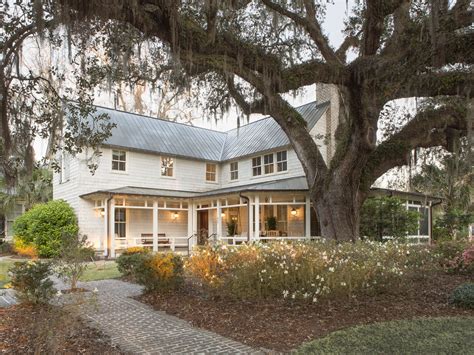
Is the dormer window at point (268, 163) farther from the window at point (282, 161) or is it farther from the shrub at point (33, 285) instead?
the shrub at point (33, 285)

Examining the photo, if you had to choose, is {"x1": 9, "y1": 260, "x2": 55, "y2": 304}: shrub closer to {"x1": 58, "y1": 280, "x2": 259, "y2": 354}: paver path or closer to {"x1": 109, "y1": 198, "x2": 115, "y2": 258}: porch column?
{"x1": 58, "y1": 280, "x2": 259, "y2": 354}: paver path

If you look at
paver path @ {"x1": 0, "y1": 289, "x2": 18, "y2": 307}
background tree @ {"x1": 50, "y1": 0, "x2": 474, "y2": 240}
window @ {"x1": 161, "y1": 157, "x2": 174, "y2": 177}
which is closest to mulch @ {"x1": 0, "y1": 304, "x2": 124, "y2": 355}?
paver path @ {"x1": 0, "y1": 289, "x2": 18, "y2": 307}

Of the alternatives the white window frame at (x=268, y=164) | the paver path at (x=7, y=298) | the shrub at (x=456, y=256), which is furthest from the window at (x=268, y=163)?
the paver path at (x=7, y=298)

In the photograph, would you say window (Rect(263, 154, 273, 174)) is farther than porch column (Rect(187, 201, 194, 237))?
No

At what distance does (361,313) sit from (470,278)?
456 centimetres

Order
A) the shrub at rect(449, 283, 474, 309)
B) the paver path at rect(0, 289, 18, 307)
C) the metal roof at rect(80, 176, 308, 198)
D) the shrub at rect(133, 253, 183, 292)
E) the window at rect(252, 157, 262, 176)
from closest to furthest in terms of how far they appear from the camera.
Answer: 1. the shrub at rect(449, 283, 474, 309)
2. the paver path at rect(0, 289, 18, 307)
3. the shrub at rect(133, 253, 183, 292)
4. the metal roof at rect(80, 176, 308, 198)
5. the window at rect(252, 157, 262, 176)

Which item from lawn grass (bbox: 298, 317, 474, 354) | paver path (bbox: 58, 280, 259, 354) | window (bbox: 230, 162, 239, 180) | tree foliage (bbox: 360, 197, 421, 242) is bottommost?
paver path (bbox: 58, 280, 259, 354)

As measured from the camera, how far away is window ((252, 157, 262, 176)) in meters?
21.7

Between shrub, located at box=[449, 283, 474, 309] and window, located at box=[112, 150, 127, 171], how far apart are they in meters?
16.6

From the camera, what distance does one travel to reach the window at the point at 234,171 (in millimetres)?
23372

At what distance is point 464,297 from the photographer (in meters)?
7.22

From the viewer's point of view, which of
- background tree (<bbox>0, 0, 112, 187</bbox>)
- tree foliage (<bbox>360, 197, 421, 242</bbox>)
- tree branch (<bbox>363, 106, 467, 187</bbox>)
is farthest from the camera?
tree foliage (<bbox>360, 197, 421, 242</bbox>)

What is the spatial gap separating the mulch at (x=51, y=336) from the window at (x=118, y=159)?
558 inches

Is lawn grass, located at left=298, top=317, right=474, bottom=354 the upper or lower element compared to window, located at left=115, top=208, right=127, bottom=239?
lower
